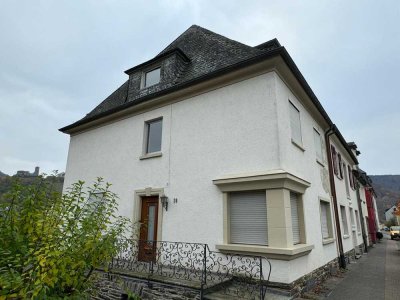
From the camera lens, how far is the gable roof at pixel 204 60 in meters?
7.82

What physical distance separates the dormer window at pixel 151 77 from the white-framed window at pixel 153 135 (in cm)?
203

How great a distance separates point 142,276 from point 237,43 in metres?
8.56

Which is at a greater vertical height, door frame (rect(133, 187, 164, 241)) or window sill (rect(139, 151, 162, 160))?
window sill (rect(139, 151, 162, 160))

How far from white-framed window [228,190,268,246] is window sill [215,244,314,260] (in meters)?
0.29

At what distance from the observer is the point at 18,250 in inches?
140

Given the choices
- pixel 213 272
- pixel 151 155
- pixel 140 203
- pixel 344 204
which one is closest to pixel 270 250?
pixel 213 272

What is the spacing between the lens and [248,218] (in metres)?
7.12

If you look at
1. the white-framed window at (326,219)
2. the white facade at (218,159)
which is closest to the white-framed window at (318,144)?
the white facade at (218,159)

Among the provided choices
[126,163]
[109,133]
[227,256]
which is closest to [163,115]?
[126,163]

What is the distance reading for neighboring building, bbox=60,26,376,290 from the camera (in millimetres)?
6957

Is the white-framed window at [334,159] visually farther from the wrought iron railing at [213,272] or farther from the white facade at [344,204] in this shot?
the wrought iron railing at [213,272]

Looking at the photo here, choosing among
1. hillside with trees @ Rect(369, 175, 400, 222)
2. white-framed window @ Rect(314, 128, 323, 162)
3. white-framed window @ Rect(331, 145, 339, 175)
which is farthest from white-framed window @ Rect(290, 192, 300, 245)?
hillside with trees @ Rect(369, 175, 400, 222)

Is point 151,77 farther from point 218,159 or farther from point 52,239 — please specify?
point 52,239

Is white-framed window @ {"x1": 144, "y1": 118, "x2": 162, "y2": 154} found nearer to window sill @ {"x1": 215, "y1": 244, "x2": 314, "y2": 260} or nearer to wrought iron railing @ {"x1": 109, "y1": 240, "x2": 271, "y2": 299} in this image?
wrought iron railing @ {"x1": 109, "y1": 240, "x2": 271, "y2": 299}
